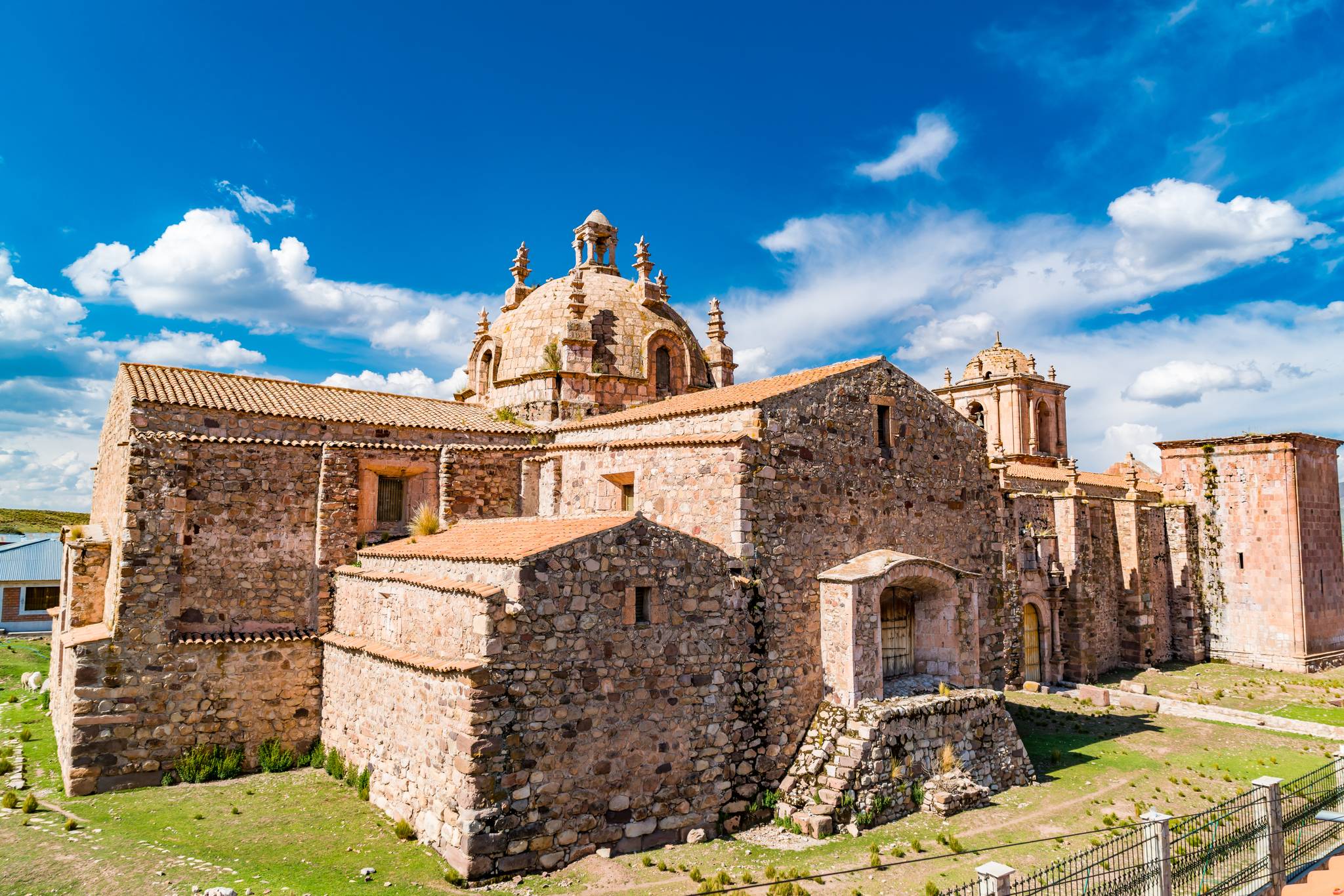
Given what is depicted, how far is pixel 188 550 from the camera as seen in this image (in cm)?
1609

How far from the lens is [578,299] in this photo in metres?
23.9

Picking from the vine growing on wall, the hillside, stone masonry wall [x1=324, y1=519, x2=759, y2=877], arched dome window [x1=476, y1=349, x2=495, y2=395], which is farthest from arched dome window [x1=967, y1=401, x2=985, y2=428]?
the hillside

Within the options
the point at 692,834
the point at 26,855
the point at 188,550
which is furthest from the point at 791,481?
the point at 26,855

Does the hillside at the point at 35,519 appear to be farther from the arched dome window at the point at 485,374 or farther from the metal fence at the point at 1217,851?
the metal fence at the point at 1217,851

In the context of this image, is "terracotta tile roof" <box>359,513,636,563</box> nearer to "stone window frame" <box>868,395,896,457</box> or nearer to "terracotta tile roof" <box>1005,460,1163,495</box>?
"stone window frame" <box>868,395,896,457</box>

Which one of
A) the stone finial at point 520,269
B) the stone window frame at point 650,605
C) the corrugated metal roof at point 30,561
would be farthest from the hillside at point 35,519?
the stone window frame at point 650,605

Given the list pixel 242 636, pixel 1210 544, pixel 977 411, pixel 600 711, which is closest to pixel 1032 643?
pixel 1210 544

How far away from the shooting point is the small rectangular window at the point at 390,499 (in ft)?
62.1

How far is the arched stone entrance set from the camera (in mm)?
15016

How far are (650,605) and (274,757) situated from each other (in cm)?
869

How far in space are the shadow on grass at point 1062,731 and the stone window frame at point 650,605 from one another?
8.79 meters

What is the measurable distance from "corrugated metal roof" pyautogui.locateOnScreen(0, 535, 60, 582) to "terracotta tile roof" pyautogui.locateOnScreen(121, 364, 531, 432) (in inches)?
940

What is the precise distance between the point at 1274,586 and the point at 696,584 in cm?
2944

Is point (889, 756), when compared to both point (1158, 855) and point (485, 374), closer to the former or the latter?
point (1158, 855)
